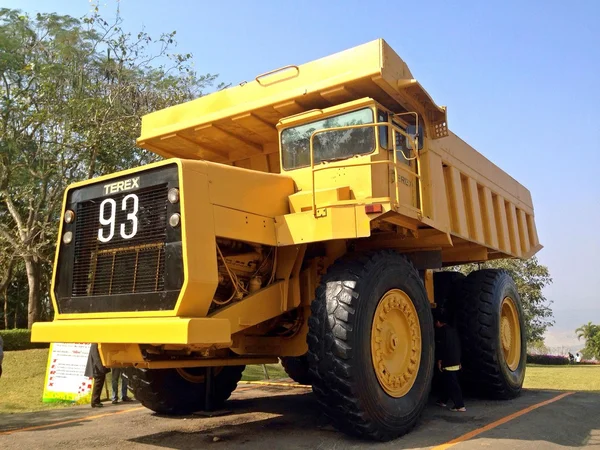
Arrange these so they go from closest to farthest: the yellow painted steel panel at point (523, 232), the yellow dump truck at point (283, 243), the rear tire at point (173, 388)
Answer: the yellow dump truck at point (283, 243)
the rear tire at point (173, 388)
the yellow painted steel panel at point (523, 232)

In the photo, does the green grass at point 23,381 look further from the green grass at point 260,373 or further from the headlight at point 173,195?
the headlight at point 173,195

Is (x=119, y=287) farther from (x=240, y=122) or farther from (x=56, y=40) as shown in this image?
(x=56, y=40)

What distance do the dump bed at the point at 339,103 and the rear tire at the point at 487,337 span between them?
615 millimetres

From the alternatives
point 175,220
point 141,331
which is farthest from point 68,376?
point 175,220

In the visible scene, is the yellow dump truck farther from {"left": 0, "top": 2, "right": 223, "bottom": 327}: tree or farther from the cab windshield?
{"left": 0, "top": 2, "right": 223, "bottom": 327}: tree

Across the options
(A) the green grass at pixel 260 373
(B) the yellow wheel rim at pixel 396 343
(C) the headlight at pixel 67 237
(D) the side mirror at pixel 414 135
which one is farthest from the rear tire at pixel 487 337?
(A) the green grass at pixel 260 373

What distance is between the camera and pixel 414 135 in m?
6.61

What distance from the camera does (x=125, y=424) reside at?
688cm

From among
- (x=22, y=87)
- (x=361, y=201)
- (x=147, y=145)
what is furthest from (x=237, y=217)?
(x=22, y=87)

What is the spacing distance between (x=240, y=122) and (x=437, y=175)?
8.61 feet

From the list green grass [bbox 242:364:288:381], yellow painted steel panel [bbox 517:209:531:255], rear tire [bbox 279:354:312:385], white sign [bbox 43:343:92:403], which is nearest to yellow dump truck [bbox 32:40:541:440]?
rear tire [bbox 279:354:312:385]

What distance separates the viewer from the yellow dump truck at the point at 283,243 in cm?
514

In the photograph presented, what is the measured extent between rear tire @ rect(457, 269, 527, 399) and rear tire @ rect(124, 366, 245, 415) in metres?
3.62

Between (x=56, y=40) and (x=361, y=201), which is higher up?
(x=56, y=40)
